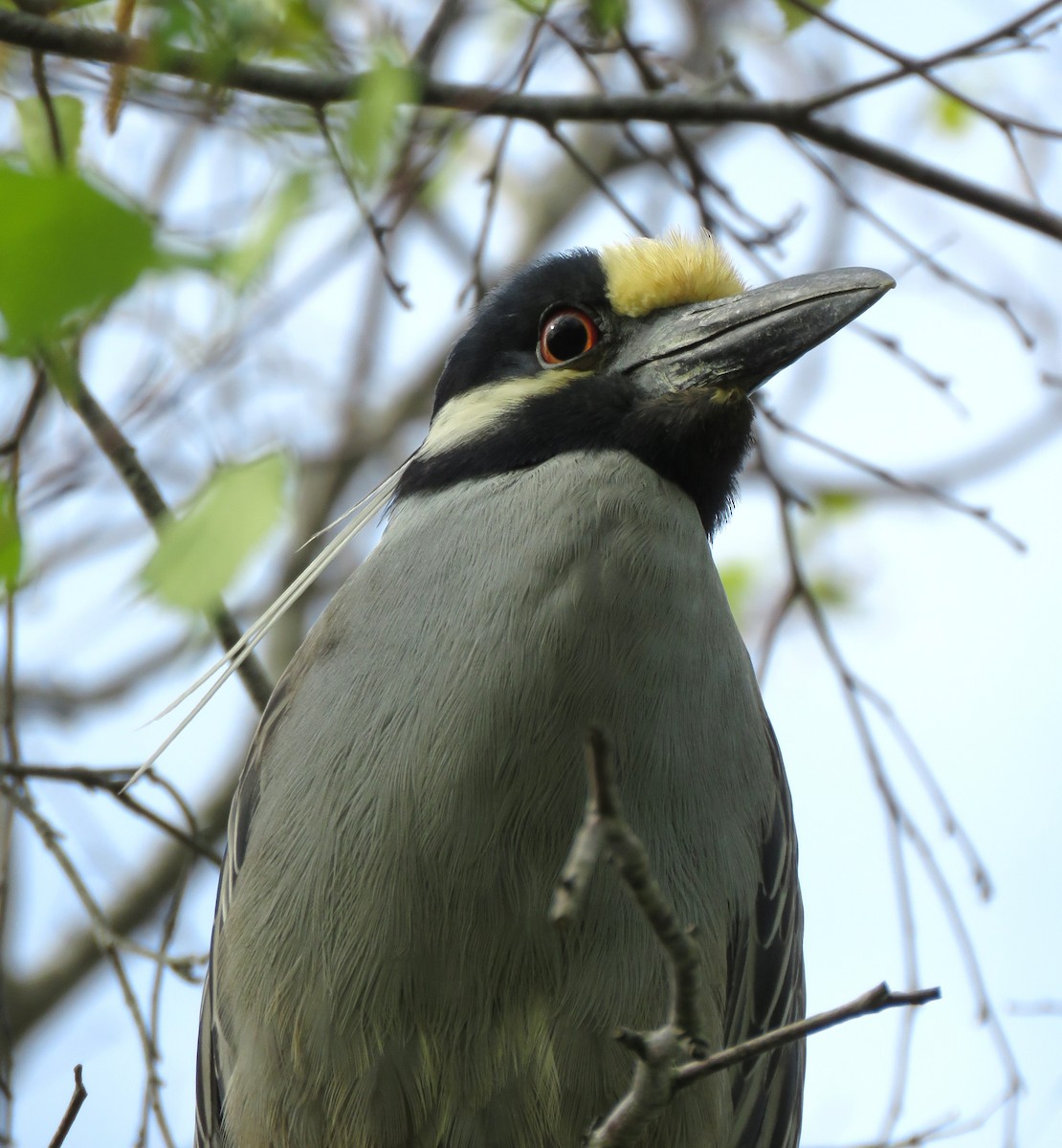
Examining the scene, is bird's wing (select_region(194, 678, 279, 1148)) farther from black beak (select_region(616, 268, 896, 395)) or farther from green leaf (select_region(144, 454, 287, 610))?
green leaf (select_region(144, 454, 287, 610))

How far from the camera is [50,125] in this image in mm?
2389

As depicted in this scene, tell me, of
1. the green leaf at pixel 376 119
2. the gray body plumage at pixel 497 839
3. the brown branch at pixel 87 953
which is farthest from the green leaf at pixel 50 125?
the brown branch at pixel 87 953

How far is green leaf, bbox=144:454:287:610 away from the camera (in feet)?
4.46

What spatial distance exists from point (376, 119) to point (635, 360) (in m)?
1.14

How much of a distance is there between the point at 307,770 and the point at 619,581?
0.68m

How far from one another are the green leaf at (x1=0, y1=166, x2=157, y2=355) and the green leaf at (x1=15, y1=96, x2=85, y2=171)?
4.76 ft

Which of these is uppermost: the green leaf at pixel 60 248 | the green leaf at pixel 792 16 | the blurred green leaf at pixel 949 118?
the blurred green leaf at pixel 949 118

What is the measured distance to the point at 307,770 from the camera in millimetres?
2660

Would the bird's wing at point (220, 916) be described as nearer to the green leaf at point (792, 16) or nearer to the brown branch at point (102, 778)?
the brown branch at point (102, 778)

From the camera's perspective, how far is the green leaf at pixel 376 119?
1.88 meters

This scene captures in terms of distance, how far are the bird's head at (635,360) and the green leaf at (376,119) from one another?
0.93 meters

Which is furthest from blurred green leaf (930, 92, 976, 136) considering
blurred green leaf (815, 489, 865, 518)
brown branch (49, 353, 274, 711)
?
brown branch (49, 353, 274, 711)

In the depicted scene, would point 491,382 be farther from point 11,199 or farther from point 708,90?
point 11,199

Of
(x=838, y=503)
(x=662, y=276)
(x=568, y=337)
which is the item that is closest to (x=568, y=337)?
(x=568, y=337)
